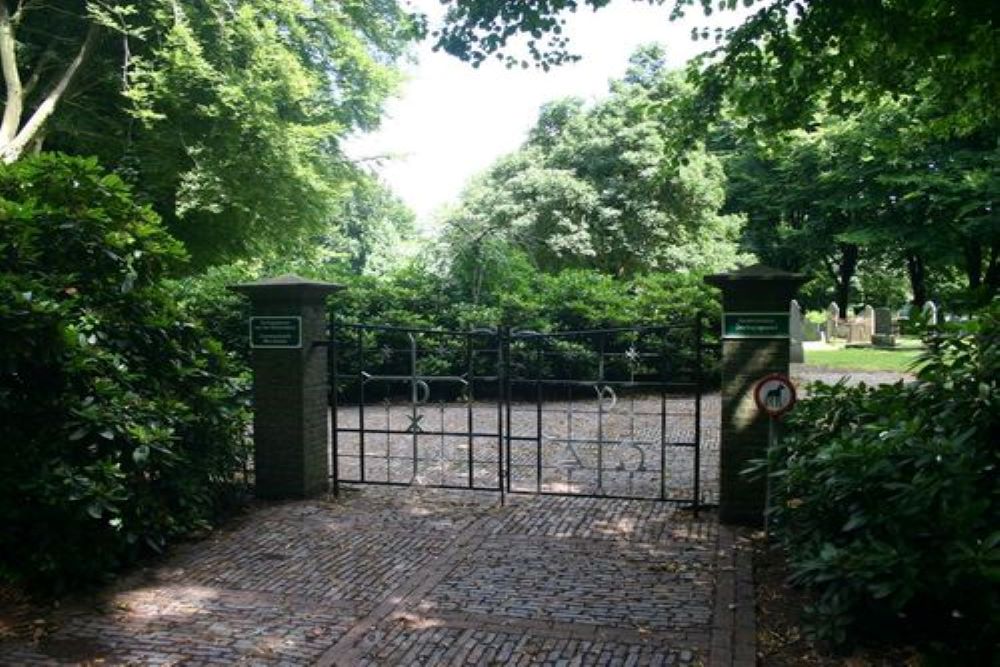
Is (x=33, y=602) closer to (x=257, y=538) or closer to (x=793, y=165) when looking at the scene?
(x=257, y=538)

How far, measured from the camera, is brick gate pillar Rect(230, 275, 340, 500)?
24.2ft

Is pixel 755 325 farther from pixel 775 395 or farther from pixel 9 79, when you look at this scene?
pixel 9 79

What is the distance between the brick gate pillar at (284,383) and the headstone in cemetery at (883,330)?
27.4 meters

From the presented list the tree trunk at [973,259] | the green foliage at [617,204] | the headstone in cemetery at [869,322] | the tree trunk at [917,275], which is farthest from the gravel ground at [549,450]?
the tree trunk at [917,275]

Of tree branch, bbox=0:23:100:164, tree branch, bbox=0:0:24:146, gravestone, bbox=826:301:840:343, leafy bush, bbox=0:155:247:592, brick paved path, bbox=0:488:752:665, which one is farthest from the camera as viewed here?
gravestone, bbox=826:301:840:343

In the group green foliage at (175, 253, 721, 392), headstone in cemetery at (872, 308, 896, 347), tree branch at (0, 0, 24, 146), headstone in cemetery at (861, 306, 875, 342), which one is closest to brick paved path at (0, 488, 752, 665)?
green foliage at (175, 253, 721, 392)

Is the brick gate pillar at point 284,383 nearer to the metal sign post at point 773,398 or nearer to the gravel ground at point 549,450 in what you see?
the gravel ground at point 549,450

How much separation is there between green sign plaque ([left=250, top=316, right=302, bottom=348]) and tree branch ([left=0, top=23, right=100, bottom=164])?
10362 millimetres

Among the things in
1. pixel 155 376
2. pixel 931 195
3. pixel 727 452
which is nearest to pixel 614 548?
pixel 727 452

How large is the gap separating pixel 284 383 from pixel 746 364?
161 inches

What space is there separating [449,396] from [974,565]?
43.2 ft

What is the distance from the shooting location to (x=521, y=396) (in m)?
15.8

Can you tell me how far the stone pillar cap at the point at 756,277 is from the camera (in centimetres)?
625

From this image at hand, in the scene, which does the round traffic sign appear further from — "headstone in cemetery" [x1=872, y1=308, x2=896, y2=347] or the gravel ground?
"headstone in cemetery" [x1=872, y1=308, x2=896, y2=347]
